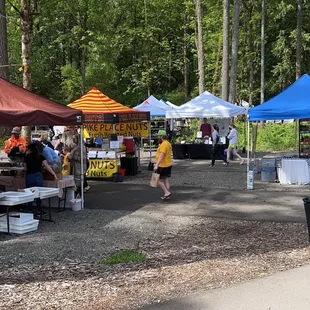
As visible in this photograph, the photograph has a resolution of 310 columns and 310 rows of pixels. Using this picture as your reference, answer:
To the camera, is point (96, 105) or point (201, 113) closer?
point (96, 105)

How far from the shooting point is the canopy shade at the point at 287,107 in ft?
45.2

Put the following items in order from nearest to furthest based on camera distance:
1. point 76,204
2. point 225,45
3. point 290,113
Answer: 1. point 76,204
2. point 290,113
3. point 225,45

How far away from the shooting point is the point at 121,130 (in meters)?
18.1

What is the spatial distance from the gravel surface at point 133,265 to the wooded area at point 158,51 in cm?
3069

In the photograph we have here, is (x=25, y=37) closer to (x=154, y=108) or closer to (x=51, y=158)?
(x=51, y=158)

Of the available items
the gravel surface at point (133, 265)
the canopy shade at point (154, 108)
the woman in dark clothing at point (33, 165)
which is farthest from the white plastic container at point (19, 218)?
the canopy shade at point (154, 108)

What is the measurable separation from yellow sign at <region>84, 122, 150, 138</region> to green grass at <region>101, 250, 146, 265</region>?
10.7m

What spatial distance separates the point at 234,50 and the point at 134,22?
848 inches

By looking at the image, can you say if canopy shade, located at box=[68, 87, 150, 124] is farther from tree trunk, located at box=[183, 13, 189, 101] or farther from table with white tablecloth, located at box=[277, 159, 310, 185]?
tree trunk, located at box=[183, 13, 189, 101]

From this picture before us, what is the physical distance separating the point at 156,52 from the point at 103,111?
105ft

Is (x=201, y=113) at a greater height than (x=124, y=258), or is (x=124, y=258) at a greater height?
(x=201, y=113)

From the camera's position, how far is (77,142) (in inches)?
494

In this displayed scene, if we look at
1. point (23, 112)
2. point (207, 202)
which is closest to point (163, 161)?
point (207, 202)

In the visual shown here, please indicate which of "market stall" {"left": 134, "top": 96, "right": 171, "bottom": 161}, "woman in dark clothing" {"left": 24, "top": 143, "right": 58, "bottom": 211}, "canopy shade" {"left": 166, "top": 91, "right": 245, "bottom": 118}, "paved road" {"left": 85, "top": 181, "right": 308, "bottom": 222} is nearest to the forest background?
"market stall" {"left": 134, "top": 96, "right": 171, "bottom": 161}
